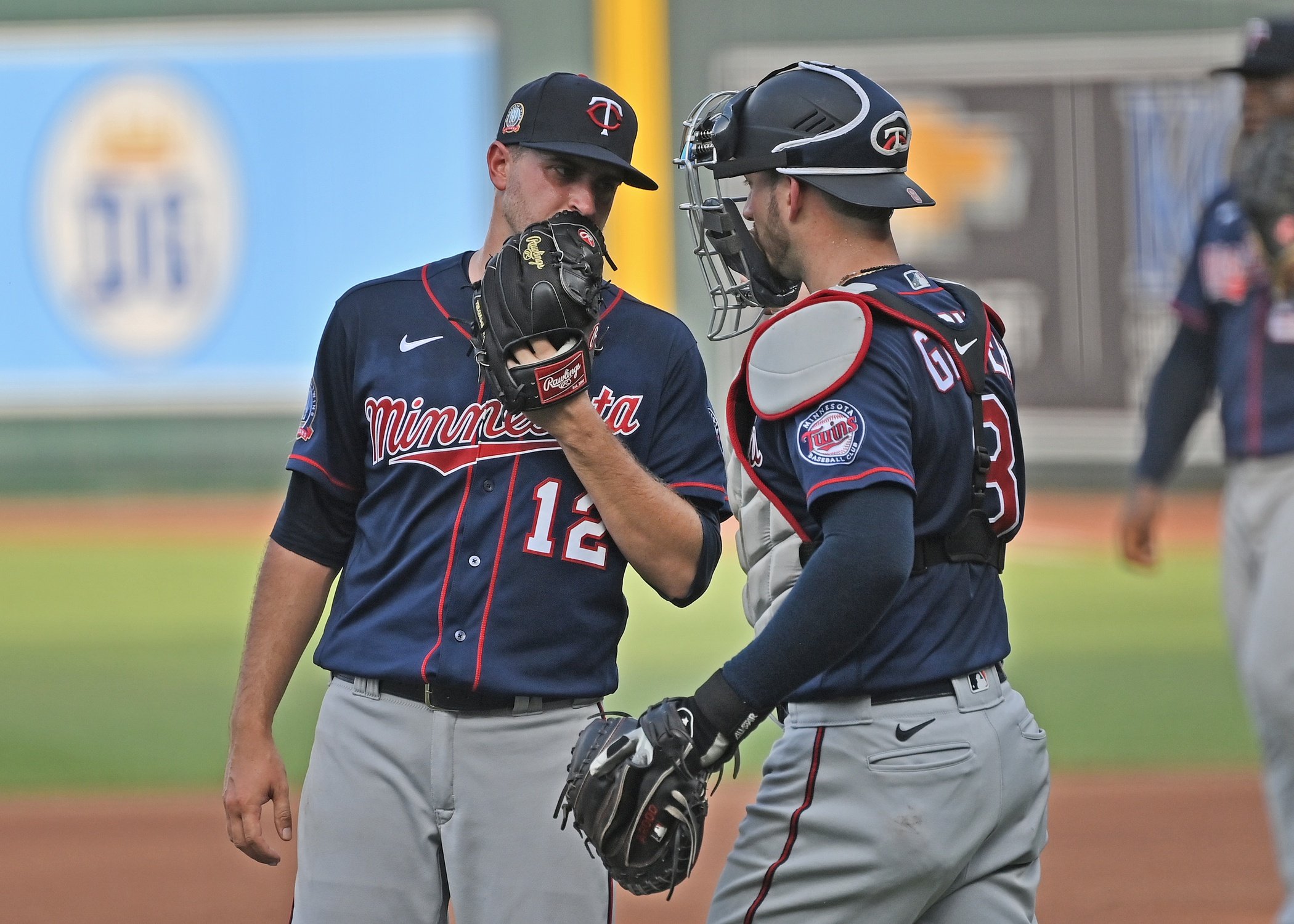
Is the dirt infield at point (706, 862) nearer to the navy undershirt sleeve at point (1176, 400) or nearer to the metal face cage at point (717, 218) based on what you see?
the navy undershirt sleeve at point (1176, 400)

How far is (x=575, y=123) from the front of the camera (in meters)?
2.53

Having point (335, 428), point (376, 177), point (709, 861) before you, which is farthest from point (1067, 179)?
point (335, 428)

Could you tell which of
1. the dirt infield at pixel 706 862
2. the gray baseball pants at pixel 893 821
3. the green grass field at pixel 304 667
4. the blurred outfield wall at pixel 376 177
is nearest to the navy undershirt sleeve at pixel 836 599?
the gray baseball pants at pixel 893 821

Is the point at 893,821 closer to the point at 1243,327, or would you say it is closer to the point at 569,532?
the point at 569,532

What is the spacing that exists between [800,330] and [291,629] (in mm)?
1022

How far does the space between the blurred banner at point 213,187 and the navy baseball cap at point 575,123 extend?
15444 millimetres

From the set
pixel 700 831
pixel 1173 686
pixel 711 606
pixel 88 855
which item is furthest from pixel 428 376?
pixel 711 606

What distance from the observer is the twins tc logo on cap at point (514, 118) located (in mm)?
2578

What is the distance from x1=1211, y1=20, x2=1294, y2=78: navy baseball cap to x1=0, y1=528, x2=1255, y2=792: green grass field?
12.0ft

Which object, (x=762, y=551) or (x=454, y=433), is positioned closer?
(x=762, y=551)

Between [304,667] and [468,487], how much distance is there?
6.91m

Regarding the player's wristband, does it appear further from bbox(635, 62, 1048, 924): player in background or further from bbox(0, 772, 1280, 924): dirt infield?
bbox(0, 772, 1280, 924): dirt infield

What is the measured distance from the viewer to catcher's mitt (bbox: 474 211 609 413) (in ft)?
7.52

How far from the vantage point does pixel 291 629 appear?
2.57 metres
